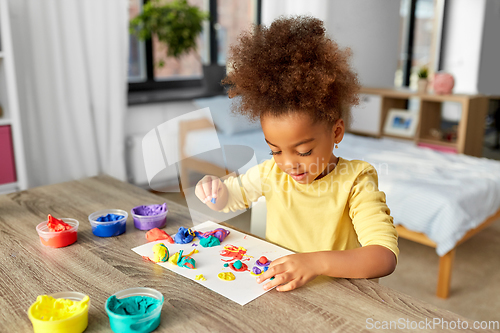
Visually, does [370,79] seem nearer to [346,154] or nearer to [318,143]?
[346,154]

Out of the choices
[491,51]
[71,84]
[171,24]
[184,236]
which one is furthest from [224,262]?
[491,51]

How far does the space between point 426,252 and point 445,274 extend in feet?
1.56

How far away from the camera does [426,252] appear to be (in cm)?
233

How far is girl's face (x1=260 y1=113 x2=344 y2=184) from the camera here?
2.86ft

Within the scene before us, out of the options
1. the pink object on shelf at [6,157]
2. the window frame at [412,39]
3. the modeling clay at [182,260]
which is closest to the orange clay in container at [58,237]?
the modeling clay at [182,260]

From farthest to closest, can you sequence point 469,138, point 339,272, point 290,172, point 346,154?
point 469,138 < point 346,154 < point 290,172 < point 339,272

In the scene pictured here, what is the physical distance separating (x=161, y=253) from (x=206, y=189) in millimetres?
223

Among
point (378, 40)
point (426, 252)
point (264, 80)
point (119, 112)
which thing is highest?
point (378, 40)

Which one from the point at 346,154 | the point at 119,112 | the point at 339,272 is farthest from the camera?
the point at 119,112

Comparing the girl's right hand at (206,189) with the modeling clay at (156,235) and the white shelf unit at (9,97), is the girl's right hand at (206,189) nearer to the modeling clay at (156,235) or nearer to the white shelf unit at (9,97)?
the modeling clay at (156,235)

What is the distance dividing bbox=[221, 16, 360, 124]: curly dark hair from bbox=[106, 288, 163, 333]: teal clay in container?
43 centimetres

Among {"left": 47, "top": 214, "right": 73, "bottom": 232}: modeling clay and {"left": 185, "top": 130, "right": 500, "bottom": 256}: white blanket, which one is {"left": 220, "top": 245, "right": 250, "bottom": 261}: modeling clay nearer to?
{"left": 47, "top": 214, "right": 73, "bottom": 232}: modeling clay

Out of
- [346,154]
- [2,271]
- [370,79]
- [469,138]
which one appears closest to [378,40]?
[370,79]

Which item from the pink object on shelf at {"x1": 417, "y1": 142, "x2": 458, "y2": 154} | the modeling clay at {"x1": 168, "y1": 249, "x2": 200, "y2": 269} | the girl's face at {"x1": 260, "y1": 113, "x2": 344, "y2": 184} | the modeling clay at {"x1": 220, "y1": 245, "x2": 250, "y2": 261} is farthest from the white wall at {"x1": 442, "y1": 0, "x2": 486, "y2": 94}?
the modeling clay at {"x1": 168, "y1": 249, "x2": 200, "y2": 269}
